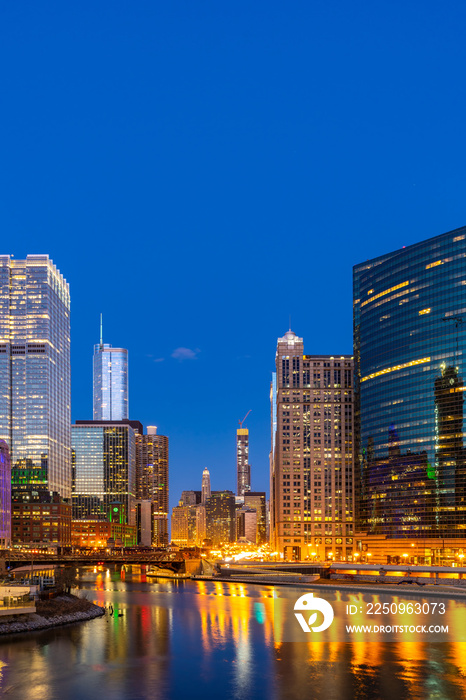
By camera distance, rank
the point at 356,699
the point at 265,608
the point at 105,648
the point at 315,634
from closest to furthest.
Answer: the point at 356,699 → the point at 105,648 → the point at 315,634 → the point at 265,608

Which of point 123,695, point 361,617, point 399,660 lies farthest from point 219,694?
point 361,617

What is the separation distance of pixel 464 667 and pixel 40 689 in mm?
41058

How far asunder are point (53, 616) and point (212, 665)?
144 ft

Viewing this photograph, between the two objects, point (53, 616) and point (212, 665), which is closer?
Answer: point (212, 665)

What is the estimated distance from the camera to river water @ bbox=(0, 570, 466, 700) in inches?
2923

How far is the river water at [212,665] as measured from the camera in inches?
2923

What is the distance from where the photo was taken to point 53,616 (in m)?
123

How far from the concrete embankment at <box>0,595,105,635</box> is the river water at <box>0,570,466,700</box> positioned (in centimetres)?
245

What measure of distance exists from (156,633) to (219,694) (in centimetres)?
3973

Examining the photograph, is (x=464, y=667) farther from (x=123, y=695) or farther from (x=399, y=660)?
(x=123, y=695)

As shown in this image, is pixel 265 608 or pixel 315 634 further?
pixel 265 608

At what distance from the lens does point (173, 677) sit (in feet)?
269

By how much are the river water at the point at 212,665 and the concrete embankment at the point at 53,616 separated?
2.45 metres

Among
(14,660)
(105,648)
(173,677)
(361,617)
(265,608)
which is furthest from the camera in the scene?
(265,608)
